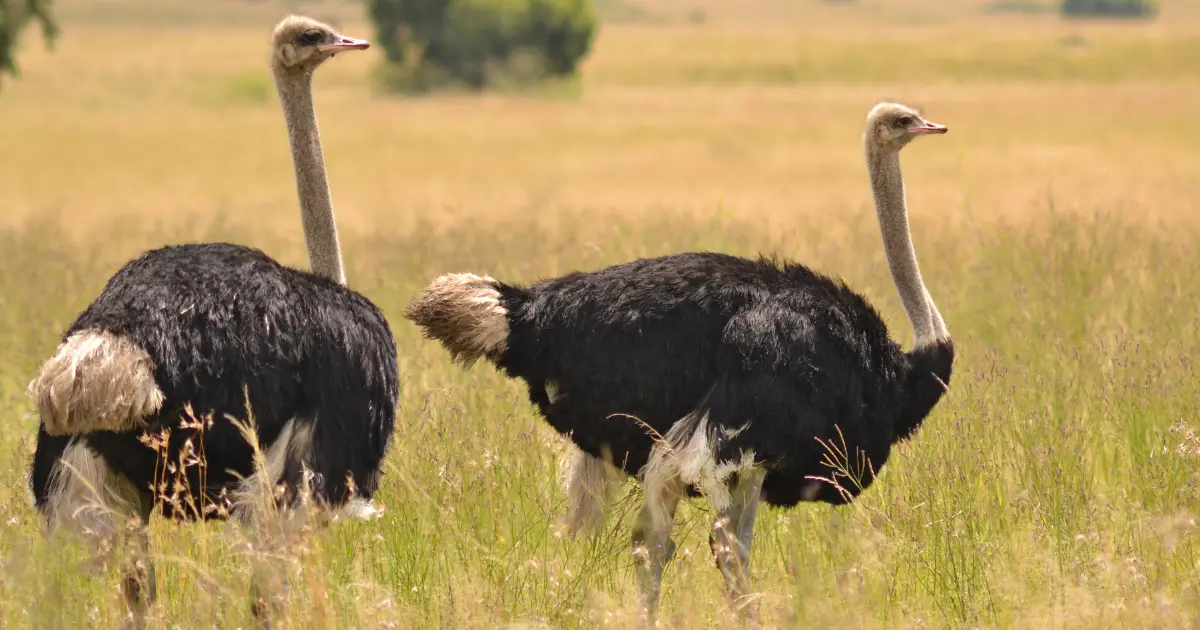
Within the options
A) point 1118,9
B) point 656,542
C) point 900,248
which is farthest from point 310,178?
point 1118,9

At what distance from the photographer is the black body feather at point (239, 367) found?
141 inches

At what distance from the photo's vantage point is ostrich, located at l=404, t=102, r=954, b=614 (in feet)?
13.5

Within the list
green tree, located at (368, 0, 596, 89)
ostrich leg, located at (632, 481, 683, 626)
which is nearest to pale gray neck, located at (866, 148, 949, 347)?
ostrich leg, located at (632, 481, 683, 626)

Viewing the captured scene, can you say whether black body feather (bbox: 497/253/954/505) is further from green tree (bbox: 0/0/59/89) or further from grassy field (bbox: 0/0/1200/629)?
green tree (bbox: 0/0/59/89)

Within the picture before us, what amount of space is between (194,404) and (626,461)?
1.22 m

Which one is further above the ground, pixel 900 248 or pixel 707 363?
pixel 900 248

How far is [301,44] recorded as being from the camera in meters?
4.80

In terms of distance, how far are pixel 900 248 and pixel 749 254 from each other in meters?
5.39

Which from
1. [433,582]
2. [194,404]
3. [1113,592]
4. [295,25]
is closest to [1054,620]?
[1113,592]

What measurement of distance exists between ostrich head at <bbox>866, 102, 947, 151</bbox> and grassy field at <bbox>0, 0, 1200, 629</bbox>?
32.2 inches

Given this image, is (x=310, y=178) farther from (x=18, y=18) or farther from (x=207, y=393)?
(x=18, y=18)

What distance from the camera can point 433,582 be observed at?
4.17m

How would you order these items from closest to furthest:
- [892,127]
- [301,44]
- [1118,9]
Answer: [301,44] < [892,127] < [1118,9]

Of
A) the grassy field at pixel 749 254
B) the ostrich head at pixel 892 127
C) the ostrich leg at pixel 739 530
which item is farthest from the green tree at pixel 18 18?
the ostrich leg at pixel 739 530
